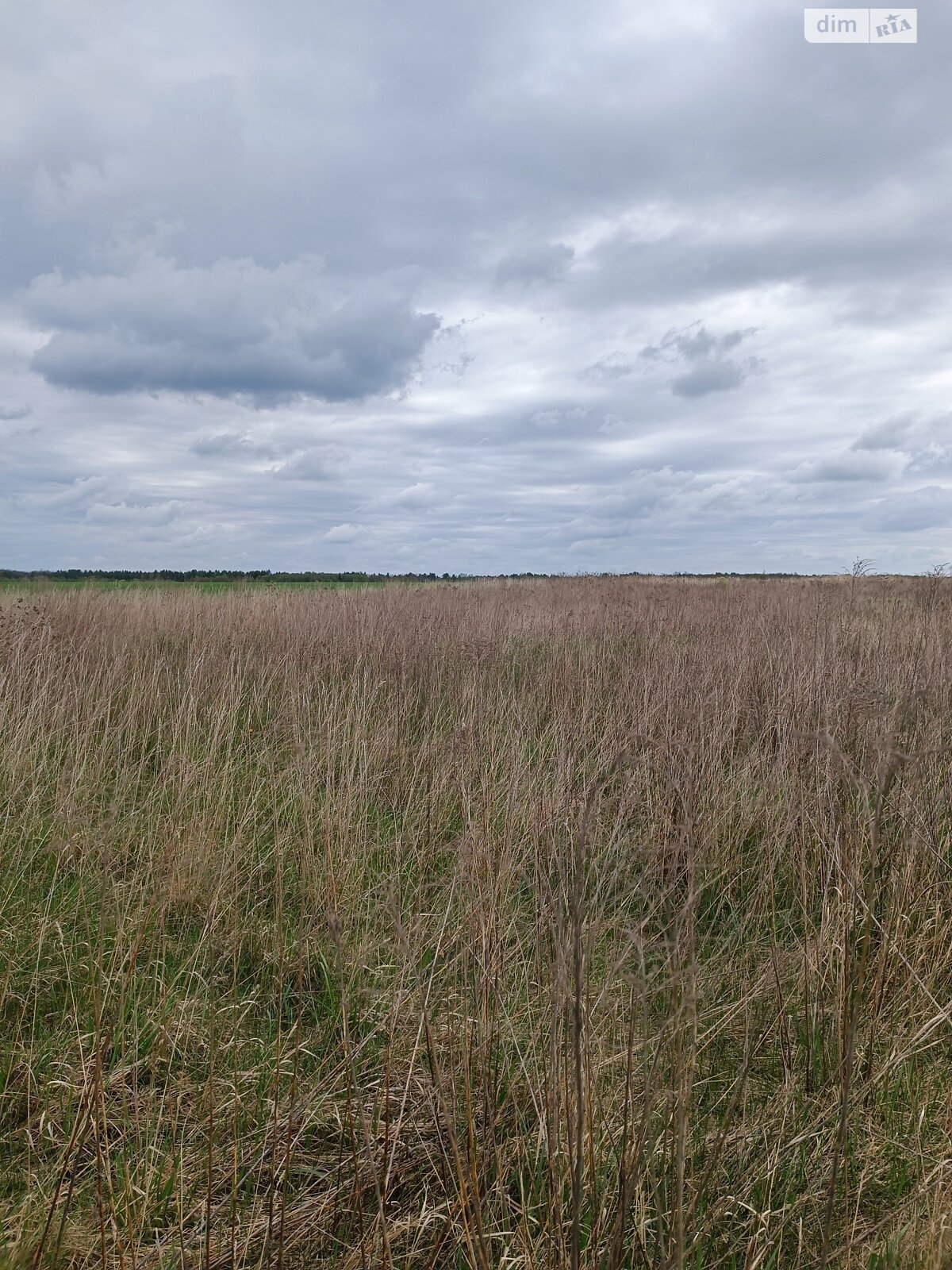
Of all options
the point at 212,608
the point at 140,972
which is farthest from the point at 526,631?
the point at 140,972

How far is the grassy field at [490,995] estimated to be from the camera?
156cm

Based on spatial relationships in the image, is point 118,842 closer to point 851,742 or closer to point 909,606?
point 851,742

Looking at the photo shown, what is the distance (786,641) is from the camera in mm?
7066

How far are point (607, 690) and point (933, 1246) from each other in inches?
171

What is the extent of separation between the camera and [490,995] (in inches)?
83.2

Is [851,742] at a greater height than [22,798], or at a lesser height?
greater

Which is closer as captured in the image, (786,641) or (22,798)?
(22,798)

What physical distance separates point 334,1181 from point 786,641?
6298 mm

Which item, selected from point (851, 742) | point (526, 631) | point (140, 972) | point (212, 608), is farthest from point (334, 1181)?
point (212, 608)

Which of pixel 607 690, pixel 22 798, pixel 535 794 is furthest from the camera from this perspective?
pixel 607 690

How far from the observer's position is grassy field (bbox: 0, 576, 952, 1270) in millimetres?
1558

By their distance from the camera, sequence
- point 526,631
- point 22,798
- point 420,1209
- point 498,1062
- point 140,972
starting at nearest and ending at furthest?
point 420,1209
point 498,1062
point 140,972
point 22,798
point 526,631

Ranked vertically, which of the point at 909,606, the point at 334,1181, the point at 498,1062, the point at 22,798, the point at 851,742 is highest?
the point at 909,606

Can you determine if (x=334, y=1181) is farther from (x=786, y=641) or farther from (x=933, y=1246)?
(x=786, y=641)
